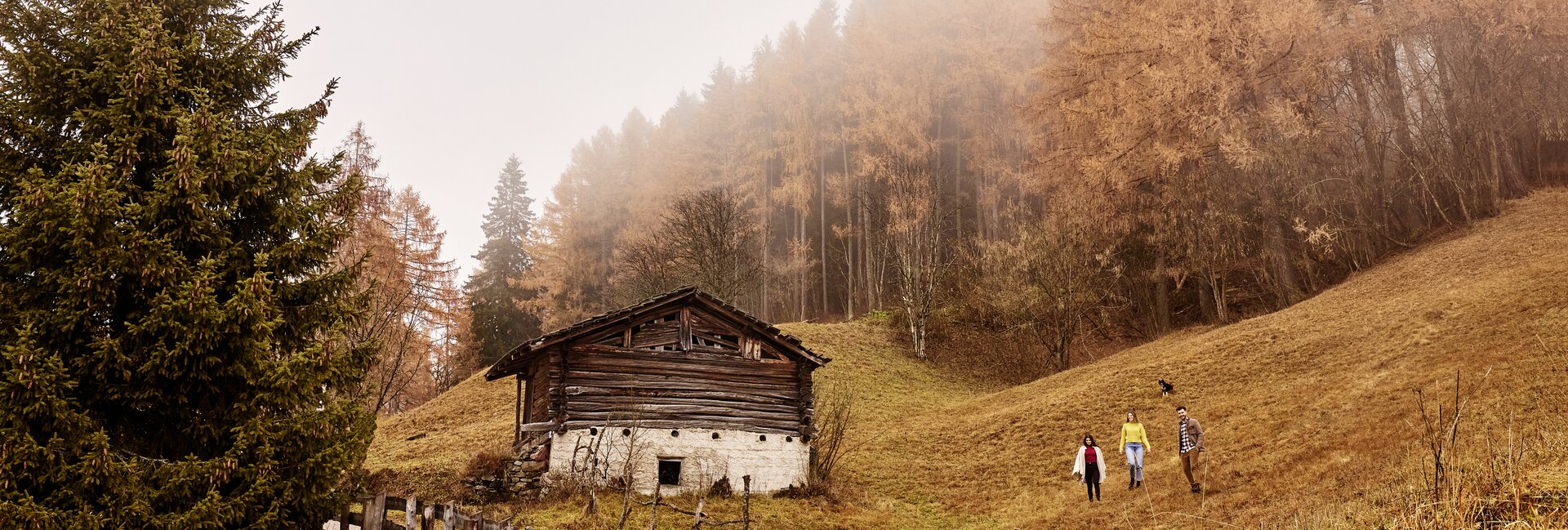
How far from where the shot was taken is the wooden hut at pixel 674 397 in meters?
18.6

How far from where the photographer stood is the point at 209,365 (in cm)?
929

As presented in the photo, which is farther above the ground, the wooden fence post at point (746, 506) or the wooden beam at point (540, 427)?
the wooden beam at point (540, 427)

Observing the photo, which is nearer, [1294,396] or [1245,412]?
[1294,396]

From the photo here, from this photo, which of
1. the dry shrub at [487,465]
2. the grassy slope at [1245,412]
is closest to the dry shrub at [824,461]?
the grassy slope at [1245,412]

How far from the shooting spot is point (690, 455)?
752 inches

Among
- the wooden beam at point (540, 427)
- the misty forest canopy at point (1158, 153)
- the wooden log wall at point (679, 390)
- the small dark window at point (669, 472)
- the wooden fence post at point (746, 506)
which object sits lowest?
the wooden fence post at point (746, 506)

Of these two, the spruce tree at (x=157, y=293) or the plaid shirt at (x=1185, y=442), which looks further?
the plaid shirt at (x=1185, y=442)

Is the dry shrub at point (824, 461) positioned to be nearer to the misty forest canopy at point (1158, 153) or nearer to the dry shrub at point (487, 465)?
the dry shrub at point (487, 465)

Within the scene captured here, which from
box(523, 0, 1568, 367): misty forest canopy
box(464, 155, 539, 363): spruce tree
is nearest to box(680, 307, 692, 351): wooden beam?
box(523, 0, 1568, 367): misty forest canopy

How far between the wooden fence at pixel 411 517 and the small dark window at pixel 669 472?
9109mm

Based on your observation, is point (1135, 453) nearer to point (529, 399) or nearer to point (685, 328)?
point (685, 328)

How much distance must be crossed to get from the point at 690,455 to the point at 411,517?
10.2 m

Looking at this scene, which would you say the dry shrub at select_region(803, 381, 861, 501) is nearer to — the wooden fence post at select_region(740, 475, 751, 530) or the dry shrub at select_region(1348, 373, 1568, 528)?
the wooden fence post at select_region(740, 475, 751, 530)

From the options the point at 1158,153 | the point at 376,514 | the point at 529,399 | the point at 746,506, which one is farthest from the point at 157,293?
the point at 1158,153
